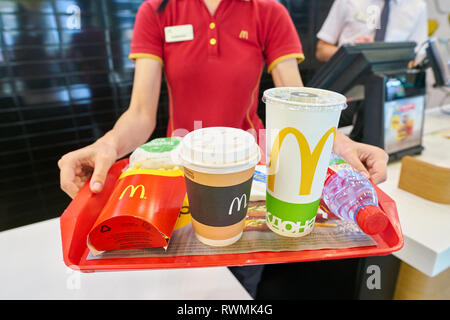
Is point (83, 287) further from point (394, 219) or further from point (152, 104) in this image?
point (394, 219)

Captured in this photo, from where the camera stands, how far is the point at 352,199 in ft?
2.15

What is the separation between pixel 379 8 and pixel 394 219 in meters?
2.51

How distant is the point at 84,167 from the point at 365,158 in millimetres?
847

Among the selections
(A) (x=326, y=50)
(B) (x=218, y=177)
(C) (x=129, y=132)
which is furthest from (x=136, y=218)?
(A) (x=326, y=50)

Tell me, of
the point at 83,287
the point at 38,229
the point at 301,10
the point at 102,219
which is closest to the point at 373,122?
the point at 102,219

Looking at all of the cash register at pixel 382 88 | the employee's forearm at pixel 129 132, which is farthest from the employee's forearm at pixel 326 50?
the employee's forearm at pixel 129 132

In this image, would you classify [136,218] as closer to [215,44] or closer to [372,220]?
[372,220]

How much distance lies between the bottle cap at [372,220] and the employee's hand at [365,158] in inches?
8.2

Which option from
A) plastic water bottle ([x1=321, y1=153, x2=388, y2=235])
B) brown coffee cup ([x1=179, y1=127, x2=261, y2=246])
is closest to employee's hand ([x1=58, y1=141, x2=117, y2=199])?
brown coffee cup ([x1=179, y1=127, x2=261, y2=246])

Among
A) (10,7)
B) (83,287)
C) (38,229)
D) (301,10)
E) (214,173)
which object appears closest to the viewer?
(214,173)

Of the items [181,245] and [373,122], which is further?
[373,122]

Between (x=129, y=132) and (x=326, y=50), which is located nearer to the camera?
(x=129, y=132)

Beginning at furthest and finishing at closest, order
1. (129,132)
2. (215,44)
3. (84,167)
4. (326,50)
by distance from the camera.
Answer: (326,50)
(215,44)
(129,132)
(84,167)

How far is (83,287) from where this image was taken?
92cm
